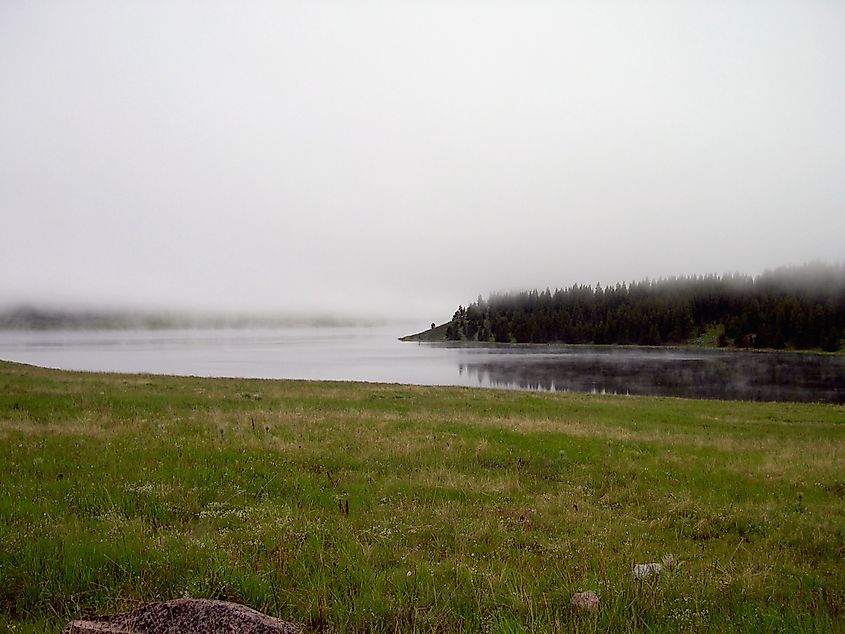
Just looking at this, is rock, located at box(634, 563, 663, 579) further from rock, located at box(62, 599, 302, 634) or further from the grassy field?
rock, located at box(62, 599, 302, 634)

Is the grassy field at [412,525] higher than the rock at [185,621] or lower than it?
lower


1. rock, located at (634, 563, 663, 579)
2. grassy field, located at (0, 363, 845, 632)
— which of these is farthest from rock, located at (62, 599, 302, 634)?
rock, located at (634, 563, 663, 579)

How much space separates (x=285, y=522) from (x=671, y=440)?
17.1m

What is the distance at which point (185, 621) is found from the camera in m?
4.82

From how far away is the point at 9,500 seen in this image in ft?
29.1

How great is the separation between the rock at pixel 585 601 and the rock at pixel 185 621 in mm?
3089

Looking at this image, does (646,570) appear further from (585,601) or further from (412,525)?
(412,525)

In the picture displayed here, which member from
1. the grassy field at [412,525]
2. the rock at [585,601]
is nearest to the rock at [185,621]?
the grassy field at [412,525]

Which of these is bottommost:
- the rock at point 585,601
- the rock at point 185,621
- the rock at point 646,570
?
the rock at point 646,570

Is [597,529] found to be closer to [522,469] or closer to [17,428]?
[522,469]

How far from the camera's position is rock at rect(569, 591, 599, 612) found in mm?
5738

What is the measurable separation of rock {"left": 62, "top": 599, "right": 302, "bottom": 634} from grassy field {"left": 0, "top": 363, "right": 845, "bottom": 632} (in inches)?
31.8

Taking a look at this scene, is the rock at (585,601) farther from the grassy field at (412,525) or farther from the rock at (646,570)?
the rock at (646,570)

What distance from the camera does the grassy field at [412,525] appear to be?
19.3ft
